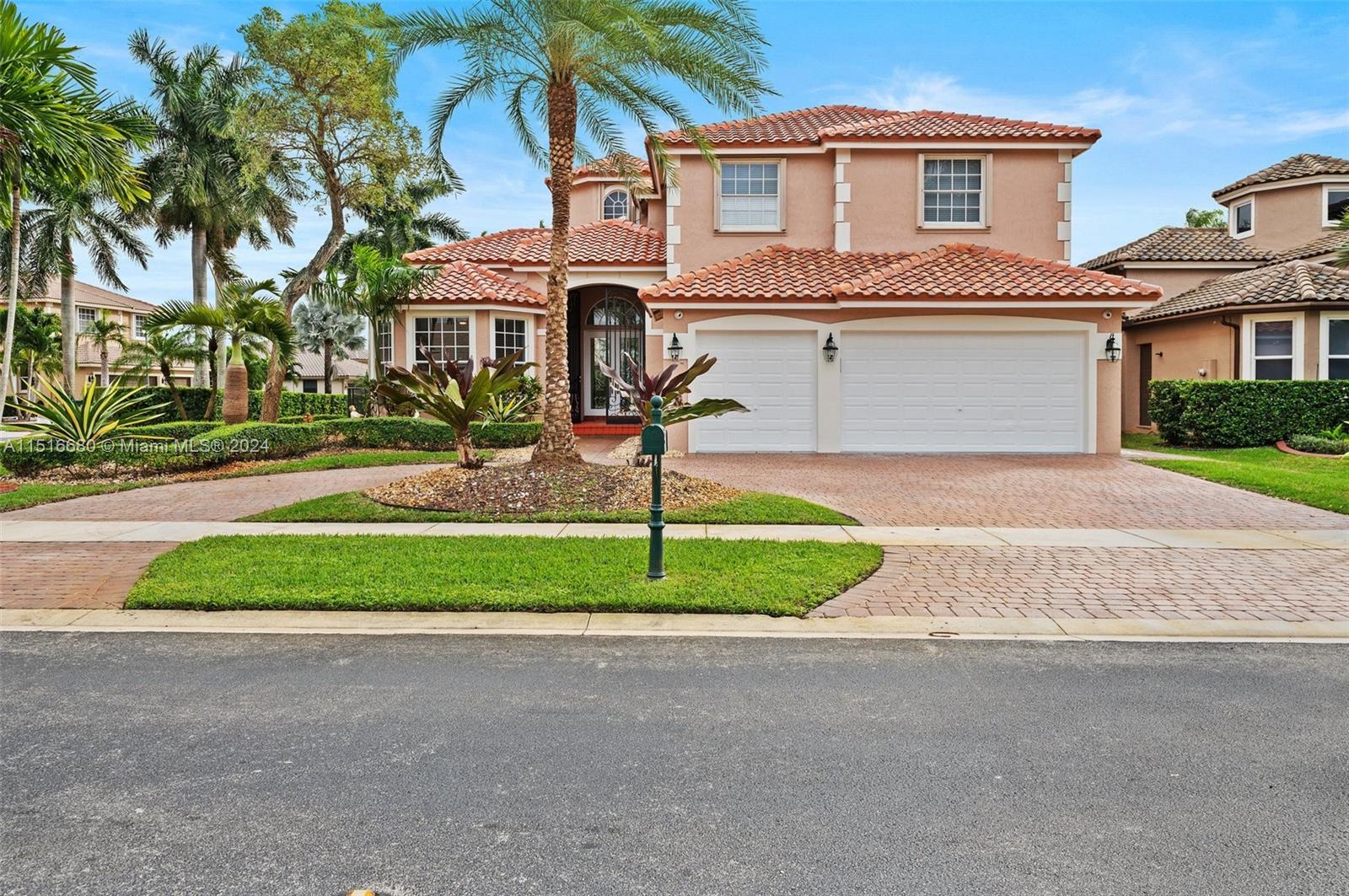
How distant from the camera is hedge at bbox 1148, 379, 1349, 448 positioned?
Result: 62.0 feet

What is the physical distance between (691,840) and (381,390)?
31.5ft

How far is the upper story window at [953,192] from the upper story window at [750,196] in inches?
142

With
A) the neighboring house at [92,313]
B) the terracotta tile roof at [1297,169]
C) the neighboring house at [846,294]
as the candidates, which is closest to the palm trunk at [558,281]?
the neighboring house at [846,294]

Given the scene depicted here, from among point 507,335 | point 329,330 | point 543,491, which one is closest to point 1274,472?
point 543,491

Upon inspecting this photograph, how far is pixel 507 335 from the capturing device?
74.7ft

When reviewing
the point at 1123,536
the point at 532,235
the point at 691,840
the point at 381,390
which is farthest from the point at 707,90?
the point at 532,235

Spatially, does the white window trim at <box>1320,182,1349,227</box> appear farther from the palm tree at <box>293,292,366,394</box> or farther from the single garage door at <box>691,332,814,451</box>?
the palm tree at <box>293,292,366,394</box>

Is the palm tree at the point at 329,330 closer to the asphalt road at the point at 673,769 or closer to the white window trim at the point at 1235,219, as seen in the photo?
the white window trim at the point at 1235,219

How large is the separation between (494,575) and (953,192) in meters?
17.0

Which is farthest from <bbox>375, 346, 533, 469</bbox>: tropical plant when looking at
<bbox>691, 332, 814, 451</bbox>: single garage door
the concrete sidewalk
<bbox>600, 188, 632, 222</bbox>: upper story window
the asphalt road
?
<bbox>600, 188, 632, 222</bbox>: upper story window

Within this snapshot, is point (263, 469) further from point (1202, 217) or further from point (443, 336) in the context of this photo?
point (1202, 217)

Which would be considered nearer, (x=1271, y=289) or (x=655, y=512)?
(x=655, y=512)

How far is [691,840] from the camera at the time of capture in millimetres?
3203

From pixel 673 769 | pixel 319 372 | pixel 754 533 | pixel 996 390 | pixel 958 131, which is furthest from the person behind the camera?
pixel 319 372
